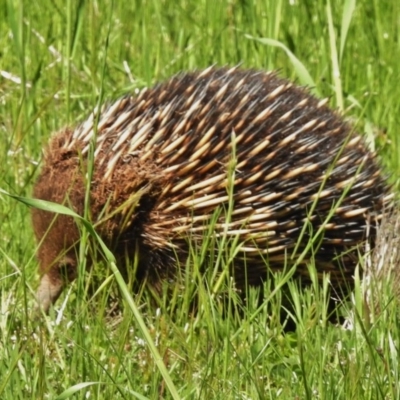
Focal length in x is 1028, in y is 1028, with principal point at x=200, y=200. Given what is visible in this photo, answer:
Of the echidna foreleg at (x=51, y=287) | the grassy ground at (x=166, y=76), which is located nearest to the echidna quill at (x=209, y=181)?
the echidna foreleg at (x=51, y=287)

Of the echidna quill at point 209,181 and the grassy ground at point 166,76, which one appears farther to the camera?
the echidna quill at point 209,181

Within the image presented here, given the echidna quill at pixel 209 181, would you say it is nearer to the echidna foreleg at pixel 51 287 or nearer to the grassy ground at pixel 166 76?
the echidna foreleg at pixel 51 287

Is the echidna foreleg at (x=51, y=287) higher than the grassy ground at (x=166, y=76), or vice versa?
the grassy ground at (x=166, y=76)

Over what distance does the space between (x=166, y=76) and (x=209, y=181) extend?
1.55 meters

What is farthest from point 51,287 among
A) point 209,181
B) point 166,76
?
point 166,76

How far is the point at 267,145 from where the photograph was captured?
12.4 feet

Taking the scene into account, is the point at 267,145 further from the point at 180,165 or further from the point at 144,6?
the point at 144,6

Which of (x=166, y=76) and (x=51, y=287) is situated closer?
(x=51, y=287)

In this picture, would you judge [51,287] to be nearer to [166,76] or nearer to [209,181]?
[209,181]

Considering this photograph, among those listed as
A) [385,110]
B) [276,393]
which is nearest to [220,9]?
[385,110]

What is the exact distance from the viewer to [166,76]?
5145mm

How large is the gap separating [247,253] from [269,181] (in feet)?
0.90

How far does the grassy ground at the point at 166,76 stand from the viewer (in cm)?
258

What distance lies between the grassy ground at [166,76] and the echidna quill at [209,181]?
6.0 inches
